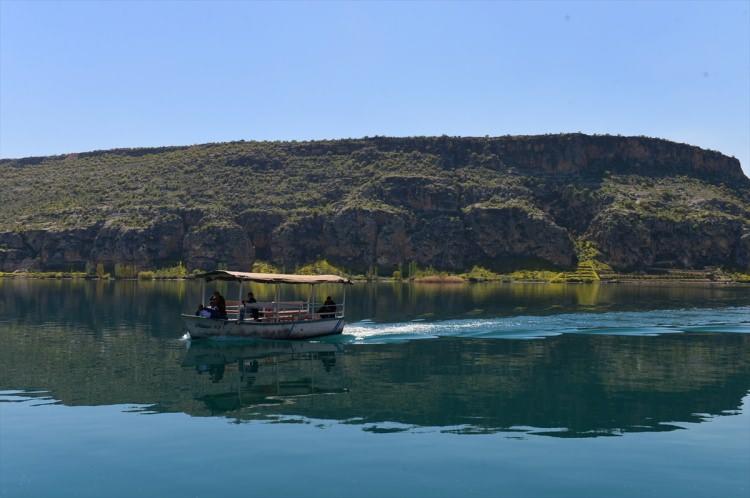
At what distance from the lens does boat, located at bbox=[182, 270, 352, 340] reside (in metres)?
41.8

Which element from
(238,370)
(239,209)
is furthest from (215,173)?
(238,370)

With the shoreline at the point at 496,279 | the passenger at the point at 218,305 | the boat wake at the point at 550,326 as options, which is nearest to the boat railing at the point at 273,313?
the passenger at the point at 218,305

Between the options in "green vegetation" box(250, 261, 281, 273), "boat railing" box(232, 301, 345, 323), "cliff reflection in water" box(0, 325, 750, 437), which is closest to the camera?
"cliff reflection in water" box(0, 325, 750, 437)

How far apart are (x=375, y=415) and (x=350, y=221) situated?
15841cm

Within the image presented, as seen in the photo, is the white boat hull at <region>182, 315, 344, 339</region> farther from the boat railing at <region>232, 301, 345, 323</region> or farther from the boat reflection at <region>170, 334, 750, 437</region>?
the boat reflection at <region>170, 334, 750, 437</region>

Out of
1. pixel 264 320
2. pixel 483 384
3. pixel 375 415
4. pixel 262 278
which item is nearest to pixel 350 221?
pixel 262 278

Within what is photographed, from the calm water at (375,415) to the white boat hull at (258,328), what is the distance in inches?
30.8

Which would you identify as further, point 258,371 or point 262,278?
point 262,278

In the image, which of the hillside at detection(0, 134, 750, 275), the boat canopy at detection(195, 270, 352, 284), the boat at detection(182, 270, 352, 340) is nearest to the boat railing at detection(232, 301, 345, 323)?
the boat at detection(182, 270, 352, 340)

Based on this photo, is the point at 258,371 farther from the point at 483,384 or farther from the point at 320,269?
the point at 320,269

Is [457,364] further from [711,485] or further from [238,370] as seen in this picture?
[711,485]

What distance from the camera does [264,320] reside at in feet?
144

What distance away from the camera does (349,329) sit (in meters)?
48.7

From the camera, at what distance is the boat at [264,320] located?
4175 cm
